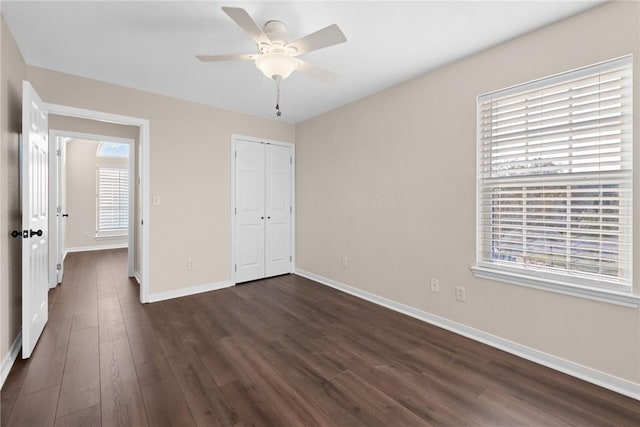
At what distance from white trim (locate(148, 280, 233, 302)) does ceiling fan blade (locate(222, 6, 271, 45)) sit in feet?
10.0

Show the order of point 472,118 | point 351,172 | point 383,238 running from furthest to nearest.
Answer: point 351,172
point 383,238
point 472,118

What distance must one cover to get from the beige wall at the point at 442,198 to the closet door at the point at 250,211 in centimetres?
77

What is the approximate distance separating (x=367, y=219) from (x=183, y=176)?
7.83 feet

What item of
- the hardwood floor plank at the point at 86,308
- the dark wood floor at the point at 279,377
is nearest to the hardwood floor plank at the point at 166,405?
the dark wood floor at the point at 279,377

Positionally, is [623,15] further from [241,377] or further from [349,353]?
[241,377]

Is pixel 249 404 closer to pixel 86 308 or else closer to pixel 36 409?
pixel 36 409

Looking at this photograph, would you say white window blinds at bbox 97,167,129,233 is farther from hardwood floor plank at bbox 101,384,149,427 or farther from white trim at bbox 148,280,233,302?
hardwood floor plank at bbox 101,384,149,427

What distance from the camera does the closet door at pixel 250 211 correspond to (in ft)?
13.5

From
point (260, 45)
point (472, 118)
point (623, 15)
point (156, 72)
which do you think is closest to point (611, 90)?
point (623, 15)

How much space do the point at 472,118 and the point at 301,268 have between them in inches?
126

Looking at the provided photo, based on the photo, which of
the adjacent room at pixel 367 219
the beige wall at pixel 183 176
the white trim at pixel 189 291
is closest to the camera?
the adjacent room at pixel 367 219

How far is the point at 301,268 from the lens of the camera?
4.62 m

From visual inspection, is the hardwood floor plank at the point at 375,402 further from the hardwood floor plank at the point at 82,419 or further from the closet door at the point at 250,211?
the closet door at the point at 250,211

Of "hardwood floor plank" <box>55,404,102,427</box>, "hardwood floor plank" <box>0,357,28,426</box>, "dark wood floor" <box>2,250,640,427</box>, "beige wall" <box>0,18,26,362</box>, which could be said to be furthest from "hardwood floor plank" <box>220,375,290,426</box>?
"beige wall" <box>0,18,26,362</box>
